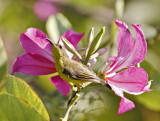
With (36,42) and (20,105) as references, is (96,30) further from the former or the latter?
(20,105)

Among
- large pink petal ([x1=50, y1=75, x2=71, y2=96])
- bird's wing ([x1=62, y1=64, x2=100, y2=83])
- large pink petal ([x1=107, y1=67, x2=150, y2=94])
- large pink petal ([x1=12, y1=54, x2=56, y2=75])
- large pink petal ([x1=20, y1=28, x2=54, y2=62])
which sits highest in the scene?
large pink petal ([x1=20, y1=28, x2=54, y2=62])

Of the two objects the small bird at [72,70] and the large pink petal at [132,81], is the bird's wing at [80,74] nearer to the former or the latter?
the small bird at [72,70]

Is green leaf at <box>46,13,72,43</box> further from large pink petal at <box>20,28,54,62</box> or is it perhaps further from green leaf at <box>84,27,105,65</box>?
green leaf at <box>84,27,105,65</box>

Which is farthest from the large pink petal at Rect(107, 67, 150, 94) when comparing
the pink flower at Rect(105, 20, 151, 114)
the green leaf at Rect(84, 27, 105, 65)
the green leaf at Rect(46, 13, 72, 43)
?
the green leaf at Rect(46, 13, 72, 43)

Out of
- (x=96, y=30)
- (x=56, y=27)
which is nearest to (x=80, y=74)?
(x=56, y=27)

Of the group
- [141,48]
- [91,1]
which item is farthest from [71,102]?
[91,1]

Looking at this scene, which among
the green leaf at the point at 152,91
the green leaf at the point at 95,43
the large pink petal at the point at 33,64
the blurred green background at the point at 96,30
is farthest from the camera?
the blurred green background at the point at 96,30

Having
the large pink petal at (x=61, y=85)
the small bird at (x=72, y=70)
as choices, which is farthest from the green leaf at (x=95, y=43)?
the large pink petal at (x=61, y=85)
